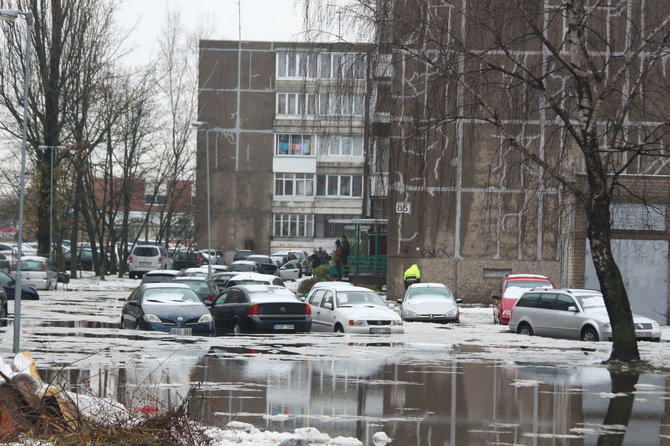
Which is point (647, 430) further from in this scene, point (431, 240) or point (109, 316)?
point (431, 240)

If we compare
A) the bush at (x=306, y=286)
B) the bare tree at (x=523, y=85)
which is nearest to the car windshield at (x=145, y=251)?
the bush at (x=306, y=286)

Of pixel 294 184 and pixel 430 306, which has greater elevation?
pixel 294 184

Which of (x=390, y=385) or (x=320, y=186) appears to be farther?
(x=320, y=186)

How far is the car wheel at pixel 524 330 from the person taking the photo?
96.5ft

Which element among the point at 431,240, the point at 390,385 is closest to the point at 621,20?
the point at 390,385

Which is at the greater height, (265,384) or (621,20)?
(621,20)

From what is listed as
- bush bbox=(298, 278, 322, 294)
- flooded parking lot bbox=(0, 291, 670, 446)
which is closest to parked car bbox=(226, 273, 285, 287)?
flooded parking lot bbox=(0, 291, 670, 446)

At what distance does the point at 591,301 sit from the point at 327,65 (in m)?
10.1

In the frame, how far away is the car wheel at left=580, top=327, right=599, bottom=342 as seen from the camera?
2722 centimetres

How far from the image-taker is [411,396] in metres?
15.7

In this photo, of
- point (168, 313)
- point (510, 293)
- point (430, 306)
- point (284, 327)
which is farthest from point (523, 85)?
point (510, 293)

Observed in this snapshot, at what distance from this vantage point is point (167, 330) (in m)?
25.9

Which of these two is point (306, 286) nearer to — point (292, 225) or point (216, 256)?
point (216, 256)

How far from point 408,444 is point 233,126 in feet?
259
